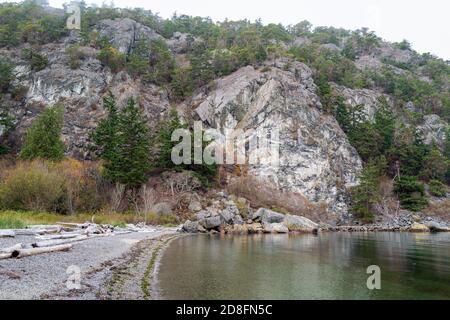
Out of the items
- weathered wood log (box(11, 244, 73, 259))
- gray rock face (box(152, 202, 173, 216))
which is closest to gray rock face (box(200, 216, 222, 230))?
gray rock face (box(152, 202, 173, 216))

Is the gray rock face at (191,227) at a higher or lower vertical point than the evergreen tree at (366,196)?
lower

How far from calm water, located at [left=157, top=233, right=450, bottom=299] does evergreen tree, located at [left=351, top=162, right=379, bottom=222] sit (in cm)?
3728

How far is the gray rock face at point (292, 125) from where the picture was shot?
63594mm

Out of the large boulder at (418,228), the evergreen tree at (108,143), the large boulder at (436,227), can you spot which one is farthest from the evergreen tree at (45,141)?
the large boulder at (436,227)

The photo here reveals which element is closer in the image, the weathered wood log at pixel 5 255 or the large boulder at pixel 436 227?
the weathered wood log at pixel 5 255

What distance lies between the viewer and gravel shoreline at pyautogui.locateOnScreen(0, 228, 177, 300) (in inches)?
390

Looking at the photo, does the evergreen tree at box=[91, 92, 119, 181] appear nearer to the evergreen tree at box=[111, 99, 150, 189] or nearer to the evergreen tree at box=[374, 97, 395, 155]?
the evergreen tree at box=[111, 99, 150, 189]

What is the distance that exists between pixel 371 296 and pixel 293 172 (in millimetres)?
51848

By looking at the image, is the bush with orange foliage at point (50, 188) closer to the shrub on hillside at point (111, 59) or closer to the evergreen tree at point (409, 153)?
the shrub on hillside at point (111, 59)

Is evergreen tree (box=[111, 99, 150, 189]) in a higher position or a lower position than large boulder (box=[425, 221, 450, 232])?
higher

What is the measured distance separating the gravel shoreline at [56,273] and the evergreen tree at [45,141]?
31129 mm

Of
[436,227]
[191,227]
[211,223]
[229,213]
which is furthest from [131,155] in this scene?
[436,227]
